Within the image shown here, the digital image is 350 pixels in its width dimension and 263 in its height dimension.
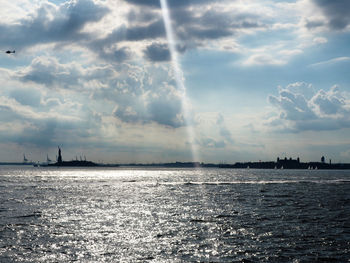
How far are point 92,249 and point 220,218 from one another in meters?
26.8

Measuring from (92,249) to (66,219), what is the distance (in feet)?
76.5

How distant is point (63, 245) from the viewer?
41094mm

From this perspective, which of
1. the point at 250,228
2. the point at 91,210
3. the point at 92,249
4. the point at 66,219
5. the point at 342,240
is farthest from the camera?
the point at 91,210

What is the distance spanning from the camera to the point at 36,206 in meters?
79.6

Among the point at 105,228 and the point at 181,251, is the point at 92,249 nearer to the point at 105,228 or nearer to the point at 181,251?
the point at 181,251

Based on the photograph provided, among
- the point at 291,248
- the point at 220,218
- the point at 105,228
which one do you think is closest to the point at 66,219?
the point at 105,228

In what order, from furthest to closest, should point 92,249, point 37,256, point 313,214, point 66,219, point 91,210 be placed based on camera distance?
point 91,210
point 313,214
point 66,219
point 92,249
point 37,256

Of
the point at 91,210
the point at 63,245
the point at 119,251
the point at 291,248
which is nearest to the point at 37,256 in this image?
the point at 63,245

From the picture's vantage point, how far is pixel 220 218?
6097cm

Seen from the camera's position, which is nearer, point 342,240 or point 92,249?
point 92,249

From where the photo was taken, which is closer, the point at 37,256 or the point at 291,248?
the point at 37,256

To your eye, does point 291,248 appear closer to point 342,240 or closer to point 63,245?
point 342,240

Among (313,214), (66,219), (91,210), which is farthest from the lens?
(91,210)

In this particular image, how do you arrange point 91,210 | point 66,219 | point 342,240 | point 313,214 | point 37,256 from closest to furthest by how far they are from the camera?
point 37,256
point 342,240
point 66,219
point 313,214
point 91,210
